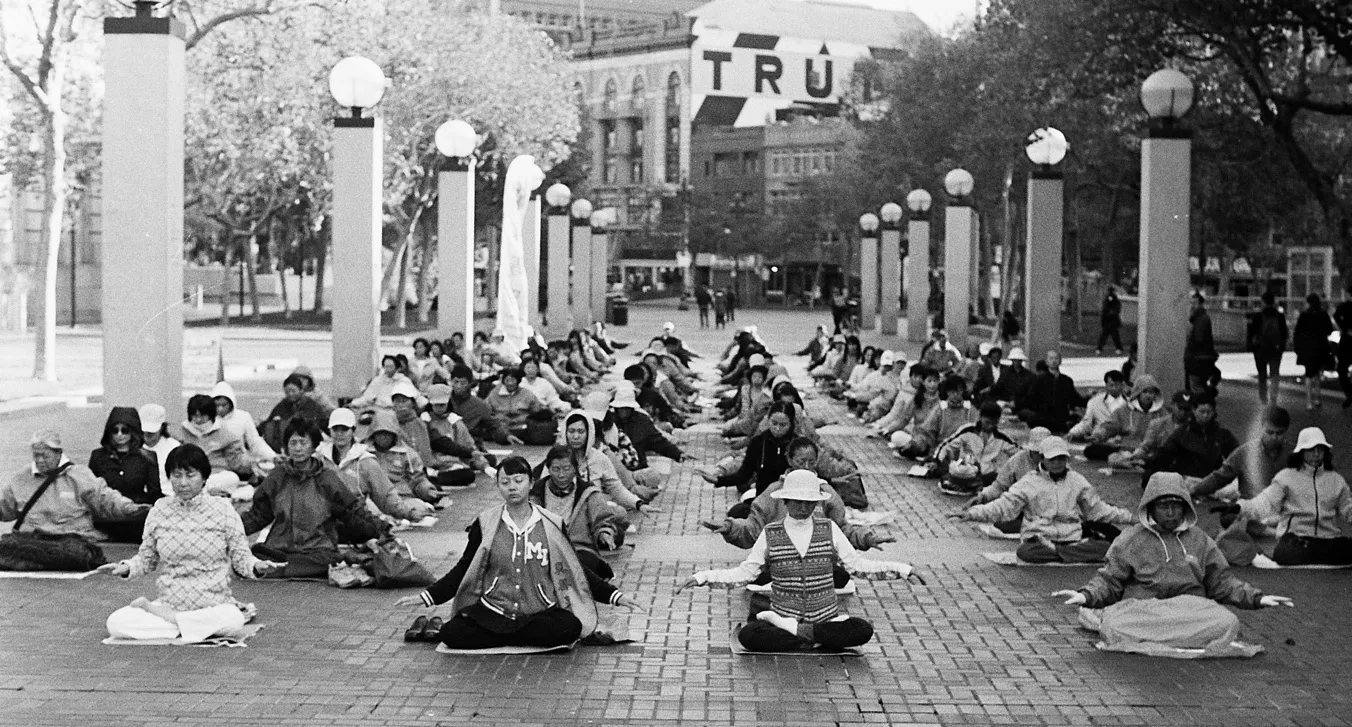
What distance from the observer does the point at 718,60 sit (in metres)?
124

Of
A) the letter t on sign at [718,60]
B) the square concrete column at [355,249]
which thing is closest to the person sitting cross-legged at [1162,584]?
the square concrete column at [355,249]

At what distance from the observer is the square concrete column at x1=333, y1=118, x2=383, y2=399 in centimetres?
2284

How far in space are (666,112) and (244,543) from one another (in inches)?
4569

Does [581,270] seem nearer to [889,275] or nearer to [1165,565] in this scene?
[889,275]

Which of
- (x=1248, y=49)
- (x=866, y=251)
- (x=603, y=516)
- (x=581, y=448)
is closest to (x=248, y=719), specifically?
(x=603, y=516)

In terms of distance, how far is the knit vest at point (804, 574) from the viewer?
1012 centimetres

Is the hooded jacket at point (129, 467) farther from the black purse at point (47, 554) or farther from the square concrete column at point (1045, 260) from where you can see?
the square concrete column at point (1045, 260)

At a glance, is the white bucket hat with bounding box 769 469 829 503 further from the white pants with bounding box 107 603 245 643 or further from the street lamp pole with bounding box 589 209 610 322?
the street lamp pole with bounding box 589 209 610 322

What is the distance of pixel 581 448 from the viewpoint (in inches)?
544

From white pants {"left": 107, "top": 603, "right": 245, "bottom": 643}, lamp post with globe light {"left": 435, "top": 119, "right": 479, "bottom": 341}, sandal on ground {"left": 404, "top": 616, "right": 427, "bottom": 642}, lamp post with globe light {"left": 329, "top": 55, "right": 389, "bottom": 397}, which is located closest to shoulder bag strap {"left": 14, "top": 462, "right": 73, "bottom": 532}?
white pants {"left": 107, "top": 603, "right": 245, "bottom": 643}

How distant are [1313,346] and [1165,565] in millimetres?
18728

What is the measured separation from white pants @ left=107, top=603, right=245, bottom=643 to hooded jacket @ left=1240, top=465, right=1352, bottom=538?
23.3 feet

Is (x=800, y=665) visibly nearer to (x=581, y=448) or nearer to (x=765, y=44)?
(x=581, y=448)

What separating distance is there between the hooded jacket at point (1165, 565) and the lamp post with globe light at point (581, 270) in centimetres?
4015
